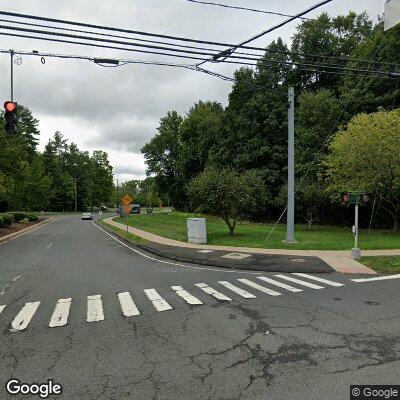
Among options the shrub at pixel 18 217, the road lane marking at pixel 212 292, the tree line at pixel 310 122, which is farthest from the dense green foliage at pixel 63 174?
the road lane marking at pixel 212 292

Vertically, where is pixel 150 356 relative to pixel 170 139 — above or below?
below

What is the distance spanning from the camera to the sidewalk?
41.9ft

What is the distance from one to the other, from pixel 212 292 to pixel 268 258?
19.3 ft

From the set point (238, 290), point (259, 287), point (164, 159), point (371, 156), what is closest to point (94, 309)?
point (238, 290)

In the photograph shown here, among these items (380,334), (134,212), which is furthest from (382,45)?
(134,212)

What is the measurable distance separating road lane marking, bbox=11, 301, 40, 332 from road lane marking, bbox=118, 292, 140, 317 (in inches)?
70.5

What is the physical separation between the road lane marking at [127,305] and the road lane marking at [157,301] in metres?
0.45

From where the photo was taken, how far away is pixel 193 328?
6.51 metres

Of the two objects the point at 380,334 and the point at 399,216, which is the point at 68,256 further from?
the point at 399,216

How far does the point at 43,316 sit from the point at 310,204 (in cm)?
2698

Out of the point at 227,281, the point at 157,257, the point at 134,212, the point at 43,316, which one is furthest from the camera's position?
the point at 134,212

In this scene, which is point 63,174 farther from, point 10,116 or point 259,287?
point 259,287

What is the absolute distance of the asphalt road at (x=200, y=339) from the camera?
178 inches

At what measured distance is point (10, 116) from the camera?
1143 cm
